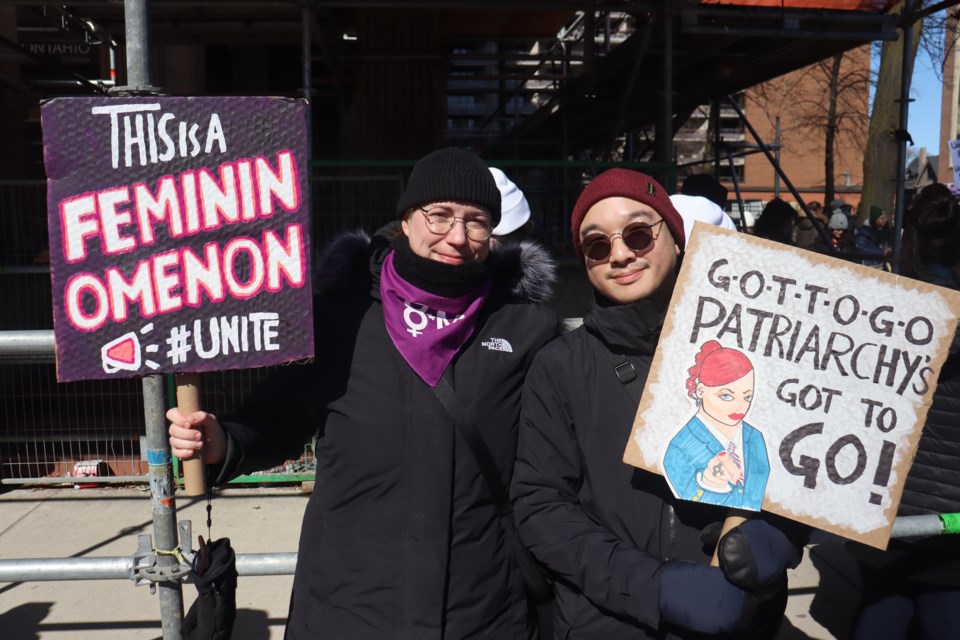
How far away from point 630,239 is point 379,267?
2.23ft

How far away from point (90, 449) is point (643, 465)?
16.6ft

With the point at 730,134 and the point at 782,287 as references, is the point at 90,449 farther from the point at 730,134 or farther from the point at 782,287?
the point at 730,134

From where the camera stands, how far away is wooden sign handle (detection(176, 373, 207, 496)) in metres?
1.81

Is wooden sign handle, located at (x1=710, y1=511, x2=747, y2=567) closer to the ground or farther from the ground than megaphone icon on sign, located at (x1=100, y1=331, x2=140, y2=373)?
closer to the ground

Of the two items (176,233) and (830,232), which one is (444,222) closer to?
(176,233)

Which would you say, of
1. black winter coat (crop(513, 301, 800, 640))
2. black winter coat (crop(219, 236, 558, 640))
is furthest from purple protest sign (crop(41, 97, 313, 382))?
black winter coat (crop(513, 301, 800, 640))

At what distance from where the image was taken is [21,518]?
16.3 feet

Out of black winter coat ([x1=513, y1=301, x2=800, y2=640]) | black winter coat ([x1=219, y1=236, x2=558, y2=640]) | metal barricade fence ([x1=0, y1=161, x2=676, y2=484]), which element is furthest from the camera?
metal barricade fence ([x1=0, y1=161, x2=676, y2=484])

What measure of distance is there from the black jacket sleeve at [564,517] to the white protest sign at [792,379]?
19cm

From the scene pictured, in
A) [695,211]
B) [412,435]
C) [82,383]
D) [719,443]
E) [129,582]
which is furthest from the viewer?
[82,383]

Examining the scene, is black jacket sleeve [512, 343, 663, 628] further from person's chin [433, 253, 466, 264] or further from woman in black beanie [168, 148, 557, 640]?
person's chin [433, 253, 466, 264]

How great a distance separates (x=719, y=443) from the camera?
1684mm

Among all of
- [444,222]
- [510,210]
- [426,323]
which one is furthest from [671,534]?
[510,210]

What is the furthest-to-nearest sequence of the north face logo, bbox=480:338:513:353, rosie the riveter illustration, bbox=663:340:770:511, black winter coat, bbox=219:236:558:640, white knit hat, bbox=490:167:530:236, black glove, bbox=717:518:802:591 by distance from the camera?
white knit hat, bbox=490:167:530:236 < the north face logo, bbox=480:338:513:353 < black winter coat, bbox=219:236:558:640 < rosie the riveter illustration, bbox=663:340:770:511 < black glove, bbox=717:518:802:591
